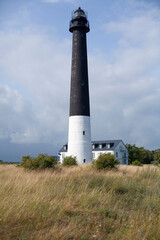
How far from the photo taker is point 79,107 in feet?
87.7

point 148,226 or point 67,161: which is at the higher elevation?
point 67,161

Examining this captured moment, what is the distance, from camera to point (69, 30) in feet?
99.0

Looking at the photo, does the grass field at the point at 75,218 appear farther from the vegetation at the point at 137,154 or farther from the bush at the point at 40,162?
the vegetation at the point at 137,154

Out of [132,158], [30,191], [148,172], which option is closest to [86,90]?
[148,172]

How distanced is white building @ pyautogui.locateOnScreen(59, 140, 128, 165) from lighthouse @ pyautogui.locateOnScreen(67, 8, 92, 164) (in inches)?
928

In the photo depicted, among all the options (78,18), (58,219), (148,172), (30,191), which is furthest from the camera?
(78,18)

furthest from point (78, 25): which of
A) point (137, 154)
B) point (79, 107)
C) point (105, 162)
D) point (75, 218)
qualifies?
point (137, 154)

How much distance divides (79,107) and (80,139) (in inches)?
163

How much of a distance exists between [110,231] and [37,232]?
1.64 m

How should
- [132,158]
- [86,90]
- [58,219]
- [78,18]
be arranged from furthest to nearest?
[132,158] < [78,18] < [86,90] < [58,219]

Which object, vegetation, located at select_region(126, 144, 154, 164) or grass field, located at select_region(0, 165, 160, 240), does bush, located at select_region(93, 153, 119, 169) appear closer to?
grass field, located at select_region(0, 165, 160, 240)

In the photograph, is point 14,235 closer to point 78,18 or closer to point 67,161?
point 67,161

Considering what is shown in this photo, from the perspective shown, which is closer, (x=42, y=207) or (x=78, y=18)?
(x=42, y=207)

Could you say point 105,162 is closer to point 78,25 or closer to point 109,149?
point 78,25
